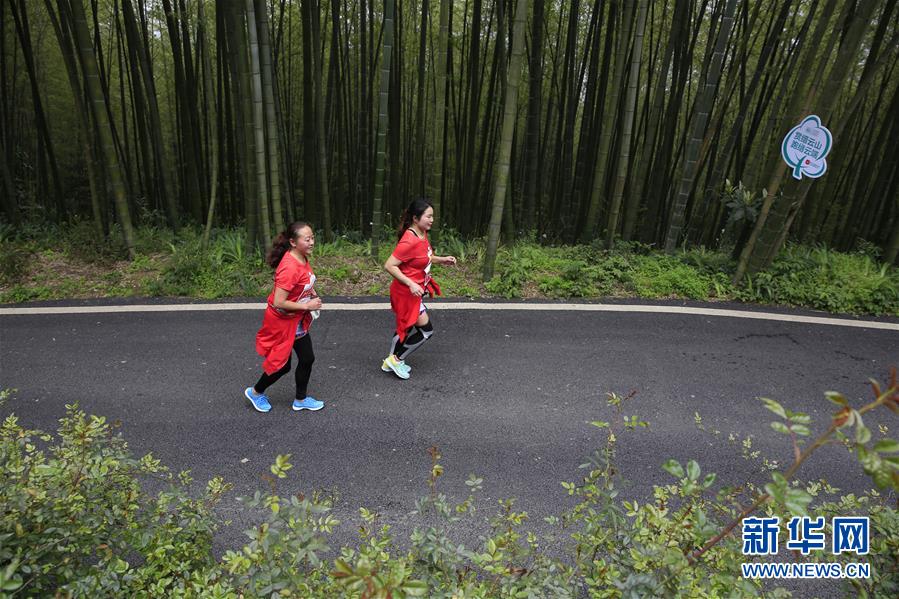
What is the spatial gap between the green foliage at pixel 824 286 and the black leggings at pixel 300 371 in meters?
4.04

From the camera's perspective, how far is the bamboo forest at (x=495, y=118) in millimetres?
4914

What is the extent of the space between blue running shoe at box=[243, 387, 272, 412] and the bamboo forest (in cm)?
248

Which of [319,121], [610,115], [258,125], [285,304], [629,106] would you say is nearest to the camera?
[285,304]

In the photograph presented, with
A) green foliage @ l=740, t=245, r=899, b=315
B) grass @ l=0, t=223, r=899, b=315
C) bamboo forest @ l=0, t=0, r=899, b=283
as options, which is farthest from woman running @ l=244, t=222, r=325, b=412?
green foliage @ l=740, t=245, r=899, b=315

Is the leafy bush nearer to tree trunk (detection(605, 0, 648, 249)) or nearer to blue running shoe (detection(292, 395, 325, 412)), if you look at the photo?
blue running shoe (detection(292, 395, 325, 412))

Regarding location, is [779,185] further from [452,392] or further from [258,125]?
[258,125]

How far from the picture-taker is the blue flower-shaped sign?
430 cm

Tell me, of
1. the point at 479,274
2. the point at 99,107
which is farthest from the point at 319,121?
the point at 479,274

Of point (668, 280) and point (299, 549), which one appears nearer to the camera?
point (299, 549)

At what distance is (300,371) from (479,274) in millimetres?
2686

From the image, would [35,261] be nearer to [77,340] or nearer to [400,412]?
[77,340]

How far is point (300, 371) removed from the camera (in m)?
3.18

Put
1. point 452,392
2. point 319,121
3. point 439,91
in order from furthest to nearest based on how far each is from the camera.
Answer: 1. point 319,121
2. point 439,91
3. point 452,392

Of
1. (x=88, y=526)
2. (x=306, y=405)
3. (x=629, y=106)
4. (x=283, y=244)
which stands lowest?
(x=306, y=405)
